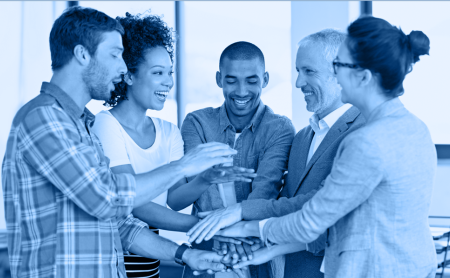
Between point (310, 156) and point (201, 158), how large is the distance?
1.73ft

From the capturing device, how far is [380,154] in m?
1.38

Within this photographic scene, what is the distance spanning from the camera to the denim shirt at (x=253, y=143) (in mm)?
2115

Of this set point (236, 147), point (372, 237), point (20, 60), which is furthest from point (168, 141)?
point (20, 60)

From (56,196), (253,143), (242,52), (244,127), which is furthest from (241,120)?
(56,196)

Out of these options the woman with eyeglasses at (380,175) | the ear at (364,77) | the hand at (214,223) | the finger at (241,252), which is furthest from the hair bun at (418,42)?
the finger at (241,252)

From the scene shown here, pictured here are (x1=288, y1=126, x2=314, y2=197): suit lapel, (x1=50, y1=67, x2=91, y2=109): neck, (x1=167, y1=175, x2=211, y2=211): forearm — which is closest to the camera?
(x1=50, y1=67, x2=91, y2=109): neck

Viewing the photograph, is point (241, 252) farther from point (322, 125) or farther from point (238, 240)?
point (322, 125)

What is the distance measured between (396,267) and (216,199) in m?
0.94

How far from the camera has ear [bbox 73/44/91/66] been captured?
1624mm

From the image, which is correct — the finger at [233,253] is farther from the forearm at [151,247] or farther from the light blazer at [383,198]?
the light blazer at [383,198]

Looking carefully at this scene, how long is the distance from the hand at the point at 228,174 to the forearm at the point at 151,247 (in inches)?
12.8

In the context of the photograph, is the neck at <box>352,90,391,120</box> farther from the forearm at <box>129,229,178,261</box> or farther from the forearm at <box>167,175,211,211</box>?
the forearm at <box>129,229,178,261</box>

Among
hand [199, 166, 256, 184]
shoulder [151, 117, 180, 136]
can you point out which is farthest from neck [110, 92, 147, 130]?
hand [199, 166, 256, 184]

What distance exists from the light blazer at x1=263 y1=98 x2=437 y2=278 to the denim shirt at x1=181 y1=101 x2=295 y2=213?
59 cm
